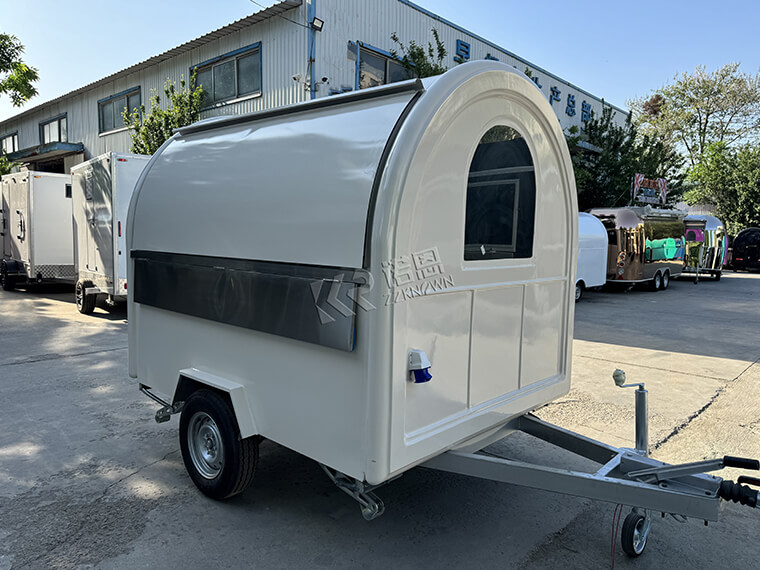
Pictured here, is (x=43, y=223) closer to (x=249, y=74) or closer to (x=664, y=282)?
(x=249, y=74)

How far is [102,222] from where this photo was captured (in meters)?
10.3

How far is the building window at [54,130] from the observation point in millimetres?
22562

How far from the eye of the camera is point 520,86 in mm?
3359

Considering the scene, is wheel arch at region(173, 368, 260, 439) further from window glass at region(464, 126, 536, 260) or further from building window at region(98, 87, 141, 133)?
building window at region(98, 87, 141, 133)

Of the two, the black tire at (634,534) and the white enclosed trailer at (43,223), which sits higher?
the white enclosed trailer at (43,223)

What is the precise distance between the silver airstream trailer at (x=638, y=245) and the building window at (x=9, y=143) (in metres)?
27.1

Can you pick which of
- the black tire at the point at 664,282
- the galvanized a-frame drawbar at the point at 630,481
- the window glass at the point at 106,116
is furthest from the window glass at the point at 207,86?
the black tire at the point at 664,282

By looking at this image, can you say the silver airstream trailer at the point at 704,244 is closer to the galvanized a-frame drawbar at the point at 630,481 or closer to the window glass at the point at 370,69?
the window glass at the point at 370,69

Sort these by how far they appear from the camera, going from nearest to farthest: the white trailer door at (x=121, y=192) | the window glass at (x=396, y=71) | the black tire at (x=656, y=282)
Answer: the white trailer door at (x=121, y=192) < the window glass at (x=396, y=71) < the black tire at (x=656, y=282)

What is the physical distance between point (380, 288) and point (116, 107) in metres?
19.8

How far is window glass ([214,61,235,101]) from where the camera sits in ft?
47.6

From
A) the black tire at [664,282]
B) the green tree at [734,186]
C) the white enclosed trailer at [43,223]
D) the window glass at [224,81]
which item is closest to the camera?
the white enclosed trailer at [43,223]

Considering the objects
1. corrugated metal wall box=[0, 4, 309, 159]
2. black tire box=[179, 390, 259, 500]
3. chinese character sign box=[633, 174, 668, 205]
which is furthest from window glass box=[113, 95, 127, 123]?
chinese character sign box=[633, 174, 668, 205]

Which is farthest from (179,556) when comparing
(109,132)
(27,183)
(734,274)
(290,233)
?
(734,274)
